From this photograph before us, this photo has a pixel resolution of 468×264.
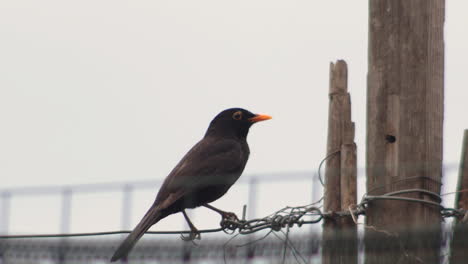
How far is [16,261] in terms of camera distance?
27.5ft

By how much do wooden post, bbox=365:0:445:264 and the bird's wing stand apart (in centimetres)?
349

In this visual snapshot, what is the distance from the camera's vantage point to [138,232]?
8.73 metres

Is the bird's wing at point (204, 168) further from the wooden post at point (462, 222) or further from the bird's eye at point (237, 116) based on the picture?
the wooden post at point (462, 222)

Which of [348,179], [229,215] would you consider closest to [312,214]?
[348,179]

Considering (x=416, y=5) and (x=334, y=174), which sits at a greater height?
(x=416, y=5)

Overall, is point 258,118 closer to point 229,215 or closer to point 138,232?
point 229,215

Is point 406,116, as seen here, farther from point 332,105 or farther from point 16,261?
point 16,261

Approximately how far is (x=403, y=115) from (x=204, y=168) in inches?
170

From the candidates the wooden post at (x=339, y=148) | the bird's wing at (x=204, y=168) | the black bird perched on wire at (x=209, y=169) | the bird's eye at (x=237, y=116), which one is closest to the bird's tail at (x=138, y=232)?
the black bird perched on wire at (x=209, y=169)

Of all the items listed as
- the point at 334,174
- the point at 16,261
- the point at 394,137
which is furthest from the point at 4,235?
the point at 394,137

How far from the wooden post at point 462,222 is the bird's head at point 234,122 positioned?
5.11 metres

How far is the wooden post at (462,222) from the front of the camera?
5.94m

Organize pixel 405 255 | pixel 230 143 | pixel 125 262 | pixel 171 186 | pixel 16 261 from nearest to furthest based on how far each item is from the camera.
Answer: pixel 405 255, pixel 125 262, pixel 16 261, pixel 171 186, pixel 230 143

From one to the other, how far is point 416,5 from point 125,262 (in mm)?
3093
